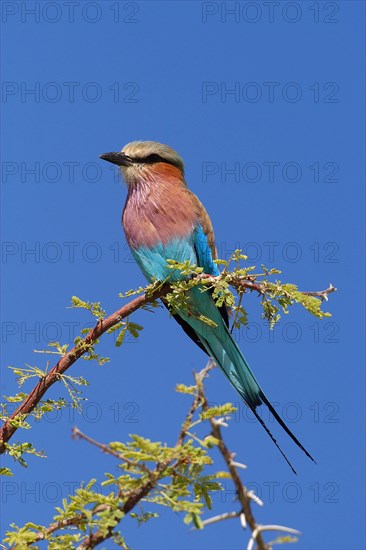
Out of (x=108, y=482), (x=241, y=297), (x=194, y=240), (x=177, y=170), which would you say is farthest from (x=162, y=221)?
(x=108, y=482)

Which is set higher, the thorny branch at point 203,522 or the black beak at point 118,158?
the black beak at point 118,158

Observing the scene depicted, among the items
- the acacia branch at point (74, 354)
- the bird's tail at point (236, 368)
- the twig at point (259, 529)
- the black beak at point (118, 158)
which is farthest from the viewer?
the black beak at point (118, 158)

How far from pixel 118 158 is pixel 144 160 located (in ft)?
0.53

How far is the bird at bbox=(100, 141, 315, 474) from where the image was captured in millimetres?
4188

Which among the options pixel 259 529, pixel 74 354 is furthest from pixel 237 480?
pixel 74 354

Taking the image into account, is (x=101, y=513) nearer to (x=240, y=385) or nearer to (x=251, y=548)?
(x=251, y=548)

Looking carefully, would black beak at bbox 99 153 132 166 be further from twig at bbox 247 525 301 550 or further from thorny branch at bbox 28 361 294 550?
twig at bbox 247 525 301 550

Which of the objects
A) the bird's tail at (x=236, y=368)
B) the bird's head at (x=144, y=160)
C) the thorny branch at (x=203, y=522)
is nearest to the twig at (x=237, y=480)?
the thorny branch at (x=203, y=522)

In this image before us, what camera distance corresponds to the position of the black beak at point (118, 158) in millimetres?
4832

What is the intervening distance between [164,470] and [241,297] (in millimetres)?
1256

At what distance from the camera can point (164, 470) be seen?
5.90 ft

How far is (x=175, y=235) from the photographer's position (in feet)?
14.7

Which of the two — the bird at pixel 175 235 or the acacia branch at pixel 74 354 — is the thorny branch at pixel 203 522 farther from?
the bird at pixel 175 235

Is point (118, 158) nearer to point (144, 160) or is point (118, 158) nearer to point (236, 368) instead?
point (144, 160)
